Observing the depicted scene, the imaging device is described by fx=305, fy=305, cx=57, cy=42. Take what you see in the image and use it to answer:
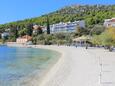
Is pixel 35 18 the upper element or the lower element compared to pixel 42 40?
upper

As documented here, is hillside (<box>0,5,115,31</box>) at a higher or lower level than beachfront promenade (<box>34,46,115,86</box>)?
higher

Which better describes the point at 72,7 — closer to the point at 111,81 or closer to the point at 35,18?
the point at 35,18

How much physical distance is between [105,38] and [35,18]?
464 ft

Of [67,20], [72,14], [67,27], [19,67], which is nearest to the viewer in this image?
[19,67]

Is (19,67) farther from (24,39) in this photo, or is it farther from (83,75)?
(24,39)

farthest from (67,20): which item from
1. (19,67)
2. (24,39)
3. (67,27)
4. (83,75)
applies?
(83,75)

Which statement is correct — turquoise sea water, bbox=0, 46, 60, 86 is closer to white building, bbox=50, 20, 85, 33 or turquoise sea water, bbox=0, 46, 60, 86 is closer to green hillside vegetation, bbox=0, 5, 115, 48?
green hillside vegetation, bbox=0, 5, 115, 48

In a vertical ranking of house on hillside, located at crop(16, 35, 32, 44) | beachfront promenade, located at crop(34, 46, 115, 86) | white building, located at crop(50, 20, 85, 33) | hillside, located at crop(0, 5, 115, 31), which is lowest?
house on hillside, located at crop(16, 35, 32, 44)

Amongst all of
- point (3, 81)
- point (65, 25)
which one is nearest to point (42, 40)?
point (65, 25)

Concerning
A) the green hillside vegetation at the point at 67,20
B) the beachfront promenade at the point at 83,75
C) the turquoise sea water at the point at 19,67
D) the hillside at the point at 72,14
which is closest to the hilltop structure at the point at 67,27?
the green hillside vegetation at the point at 67,20

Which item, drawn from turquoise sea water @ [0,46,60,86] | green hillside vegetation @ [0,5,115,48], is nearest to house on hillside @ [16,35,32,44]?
green hillside vegetation @ [0,5,115,48]

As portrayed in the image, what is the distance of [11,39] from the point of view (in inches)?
5768

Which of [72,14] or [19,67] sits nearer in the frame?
[19,67]

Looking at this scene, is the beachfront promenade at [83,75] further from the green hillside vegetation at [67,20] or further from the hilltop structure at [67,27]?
the hilltop structure at [67,27]
